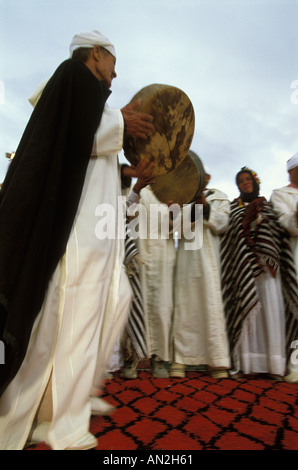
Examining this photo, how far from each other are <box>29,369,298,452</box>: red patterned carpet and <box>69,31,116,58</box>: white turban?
2.00 meters

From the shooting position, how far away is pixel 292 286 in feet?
10.5

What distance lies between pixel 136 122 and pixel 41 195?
0.62 meters

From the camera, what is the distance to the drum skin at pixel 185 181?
246 cm

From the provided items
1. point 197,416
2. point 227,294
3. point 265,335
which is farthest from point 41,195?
point 265,335

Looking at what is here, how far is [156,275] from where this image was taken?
342 cm

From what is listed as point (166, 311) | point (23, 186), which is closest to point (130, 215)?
point (166, 311)

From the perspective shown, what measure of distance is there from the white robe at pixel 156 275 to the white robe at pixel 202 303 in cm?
10

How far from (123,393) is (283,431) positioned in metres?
1.12

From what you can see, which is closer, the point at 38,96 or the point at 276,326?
the point at 38,96

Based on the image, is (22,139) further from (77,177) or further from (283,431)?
(283,431)

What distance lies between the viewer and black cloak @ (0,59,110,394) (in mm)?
1476
